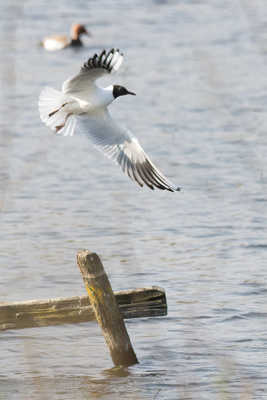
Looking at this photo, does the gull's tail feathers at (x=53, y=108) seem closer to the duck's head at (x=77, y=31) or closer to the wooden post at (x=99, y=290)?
the wooden post at (x=99, y=290)

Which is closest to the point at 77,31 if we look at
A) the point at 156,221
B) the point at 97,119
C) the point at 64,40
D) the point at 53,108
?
the point at 64,40

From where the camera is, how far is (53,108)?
20.6 ft

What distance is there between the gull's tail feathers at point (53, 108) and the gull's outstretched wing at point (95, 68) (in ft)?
0.71

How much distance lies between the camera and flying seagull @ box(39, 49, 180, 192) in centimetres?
599

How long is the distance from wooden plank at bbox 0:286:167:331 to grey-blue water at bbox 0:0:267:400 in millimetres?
372

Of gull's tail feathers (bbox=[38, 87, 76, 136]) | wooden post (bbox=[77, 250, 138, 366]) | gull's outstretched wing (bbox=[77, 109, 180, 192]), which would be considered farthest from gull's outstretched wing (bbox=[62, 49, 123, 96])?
wooden post (bbox=[77, 250, 138, 366])

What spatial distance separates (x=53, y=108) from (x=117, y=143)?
49cm

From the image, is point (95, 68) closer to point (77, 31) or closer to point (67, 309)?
point (67, 309)

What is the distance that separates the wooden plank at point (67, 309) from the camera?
15.6 ft

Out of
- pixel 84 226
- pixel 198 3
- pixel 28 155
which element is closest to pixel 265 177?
pixel 84 226

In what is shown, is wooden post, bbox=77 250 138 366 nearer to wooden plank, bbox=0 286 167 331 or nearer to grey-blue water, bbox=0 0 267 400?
wooden plank, bbox=0 286 167 331

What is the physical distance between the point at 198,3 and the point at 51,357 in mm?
16939

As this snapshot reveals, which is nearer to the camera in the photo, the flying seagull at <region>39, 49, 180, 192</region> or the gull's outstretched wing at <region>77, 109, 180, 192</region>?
the flying seagull at <region>39, 49, 180, 192</region>

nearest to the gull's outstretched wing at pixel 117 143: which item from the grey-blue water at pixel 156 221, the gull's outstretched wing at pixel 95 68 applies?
the gull's outstretched wing at pixel 95 68
